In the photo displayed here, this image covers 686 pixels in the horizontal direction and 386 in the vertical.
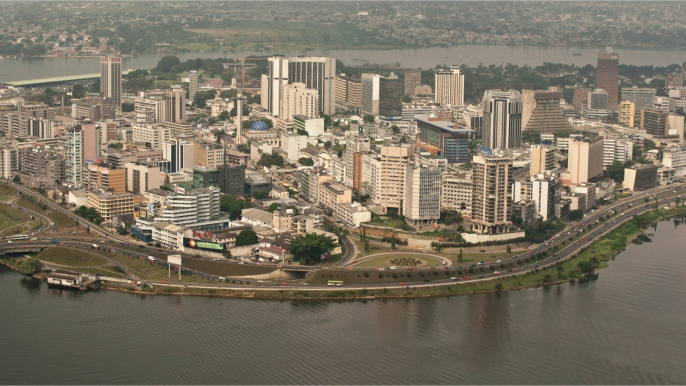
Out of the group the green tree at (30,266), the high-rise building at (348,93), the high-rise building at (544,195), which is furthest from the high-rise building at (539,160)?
the high-rise building at (348,93)

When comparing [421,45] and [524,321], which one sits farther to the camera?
[421,45]

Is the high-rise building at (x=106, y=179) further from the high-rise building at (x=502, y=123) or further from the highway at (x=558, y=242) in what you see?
the high-rise building at (x=502, y=123)

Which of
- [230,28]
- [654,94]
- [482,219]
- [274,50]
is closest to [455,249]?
[482,219]

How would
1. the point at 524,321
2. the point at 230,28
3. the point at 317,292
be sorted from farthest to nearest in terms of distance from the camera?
1. the point at 230,28
2. the point at 317,292
3. the point at 524,321

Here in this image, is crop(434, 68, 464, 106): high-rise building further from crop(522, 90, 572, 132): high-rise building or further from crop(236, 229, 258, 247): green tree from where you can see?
crop(236, 229, 258, 247): green tree

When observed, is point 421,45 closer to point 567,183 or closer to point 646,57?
point 646,57

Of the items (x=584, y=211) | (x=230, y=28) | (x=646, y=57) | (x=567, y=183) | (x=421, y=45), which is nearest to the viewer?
(x=584, y=211)

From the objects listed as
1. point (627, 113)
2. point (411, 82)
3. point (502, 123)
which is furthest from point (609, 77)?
point (502, 123)

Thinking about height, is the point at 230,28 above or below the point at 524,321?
above
